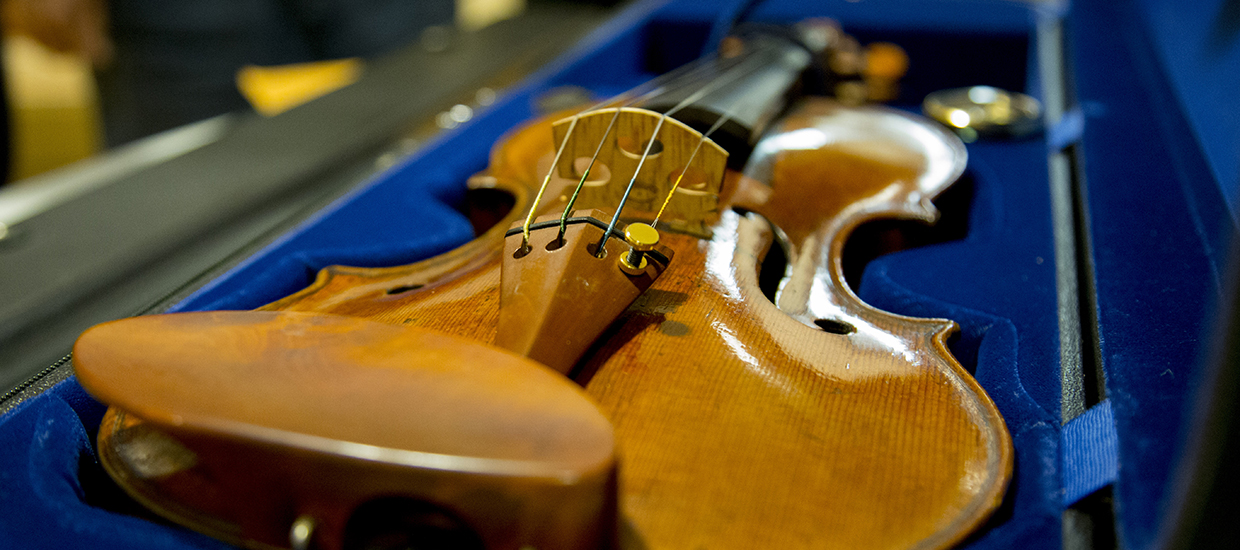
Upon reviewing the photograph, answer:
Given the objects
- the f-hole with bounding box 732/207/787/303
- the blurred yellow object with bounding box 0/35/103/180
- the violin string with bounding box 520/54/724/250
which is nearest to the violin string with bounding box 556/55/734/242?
the violin string with bounding box 520/54/724/250

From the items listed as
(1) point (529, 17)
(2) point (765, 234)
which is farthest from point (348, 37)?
(2) point (765, 234)

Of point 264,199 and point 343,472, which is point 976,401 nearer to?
point 343,472

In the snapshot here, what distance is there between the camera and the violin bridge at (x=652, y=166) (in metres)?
0.76

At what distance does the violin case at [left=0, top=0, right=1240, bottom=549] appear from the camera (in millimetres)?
498

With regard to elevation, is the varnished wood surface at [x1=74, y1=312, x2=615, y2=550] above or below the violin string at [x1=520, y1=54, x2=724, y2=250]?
above

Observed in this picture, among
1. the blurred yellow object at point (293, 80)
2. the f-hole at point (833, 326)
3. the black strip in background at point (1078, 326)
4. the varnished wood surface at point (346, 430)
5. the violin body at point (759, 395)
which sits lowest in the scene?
the blurred yellow object at point (293, 80)

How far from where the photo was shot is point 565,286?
1.79ft

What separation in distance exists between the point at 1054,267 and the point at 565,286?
2.25 feet

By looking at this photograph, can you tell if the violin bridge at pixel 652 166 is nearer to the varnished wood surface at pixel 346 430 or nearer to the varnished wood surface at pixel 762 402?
the varnished wood surface at pixel 762 402

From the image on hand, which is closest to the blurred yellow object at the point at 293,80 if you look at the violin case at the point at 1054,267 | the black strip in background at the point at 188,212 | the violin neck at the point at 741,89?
the black strip in background at the point at 188,212

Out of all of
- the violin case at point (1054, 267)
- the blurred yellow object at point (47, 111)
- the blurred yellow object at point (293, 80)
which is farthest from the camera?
the blurred yellow object at point (293, 80)

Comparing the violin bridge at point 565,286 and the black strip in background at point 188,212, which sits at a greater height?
the violin bridge at point 565,286

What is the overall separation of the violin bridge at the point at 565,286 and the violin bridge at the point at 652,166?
0.45 feet

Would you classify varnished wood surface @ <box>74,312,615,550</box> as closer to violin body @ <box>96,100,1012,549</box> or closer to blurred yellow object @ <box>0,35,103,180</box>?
violin body @ <box>96,100,1012,549</box>
